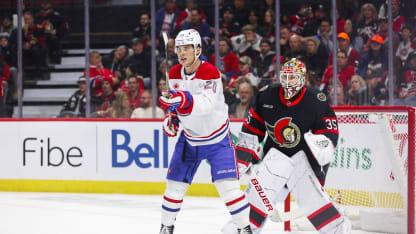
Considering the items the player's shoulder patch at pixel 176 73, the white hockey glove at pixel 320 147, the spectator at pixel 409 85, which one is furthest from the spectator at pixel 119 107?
the white hockey glove at pixel 320 147

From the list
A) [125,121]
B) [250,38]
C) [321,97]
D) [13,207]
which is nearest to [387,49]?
[250,38]

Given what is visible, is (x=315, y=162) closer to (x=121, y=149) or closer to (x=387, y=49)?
(x=387, y=49)

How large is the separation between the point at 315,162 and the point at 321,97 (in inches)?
13.8

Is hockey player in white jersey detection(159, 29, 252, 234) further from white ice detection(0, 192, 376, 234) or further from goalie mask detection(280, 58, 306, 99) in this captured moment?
white ice detection(0, 192, 376, 234)

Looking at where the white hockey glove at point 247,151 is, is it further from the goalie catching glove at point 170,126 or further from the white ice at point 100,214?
the white ice at point 100,214

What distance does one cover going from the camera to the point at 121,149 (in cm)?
750

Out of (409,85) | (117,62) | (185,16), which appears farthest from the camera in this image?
(117,62)

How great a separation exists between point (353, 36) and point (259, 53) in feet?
3.31

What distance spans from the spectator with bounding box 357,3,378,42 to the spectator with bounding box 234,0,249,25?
129 cm

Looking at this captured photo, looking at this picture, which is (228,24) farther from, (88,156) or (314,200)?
(314,200)

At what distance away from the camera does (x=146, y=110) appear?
25.0ft

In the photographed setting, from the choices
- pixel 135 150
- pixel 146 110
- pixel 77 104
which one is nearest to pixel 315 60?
pixel 146 110

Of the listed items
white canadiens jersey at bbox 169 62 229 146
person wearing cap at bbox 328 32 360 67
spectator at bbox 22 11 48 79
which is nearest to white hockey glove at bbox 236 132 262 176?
white canadiens jersey at bbox 169 62 229 146

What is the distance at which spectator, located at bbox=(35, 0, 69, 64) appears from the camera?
336 inches
